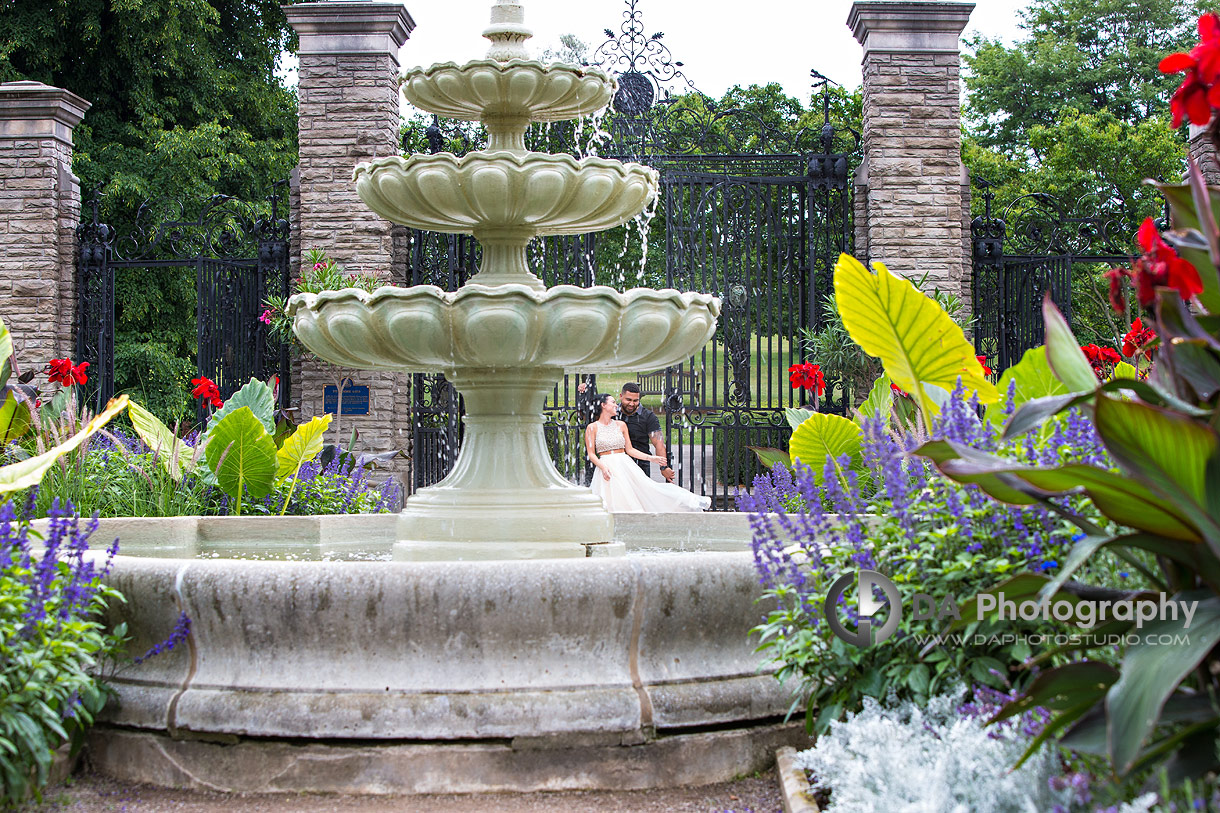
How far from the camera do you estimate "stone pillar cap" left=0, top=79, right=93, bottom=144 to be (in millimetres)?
11156

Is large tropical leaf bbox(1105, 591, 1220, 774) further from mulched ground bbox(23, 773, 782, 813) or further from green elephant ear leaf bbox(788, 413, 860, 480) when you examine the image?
green elephant ear leaf bbox(788, 413, 860, 480)

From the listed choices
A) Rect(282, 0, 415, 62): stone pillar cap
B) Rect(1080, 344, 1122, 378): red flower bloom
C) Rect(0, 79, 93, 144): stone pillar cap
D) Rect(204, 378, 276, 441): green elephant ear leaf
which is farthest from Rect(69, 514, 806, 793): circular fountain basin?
Rect(0, 79, 93, 144): stone pillar cap

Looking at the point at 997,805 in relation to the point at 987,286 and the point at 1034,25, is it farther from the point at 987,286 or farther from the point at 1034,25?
the point at 1034,25

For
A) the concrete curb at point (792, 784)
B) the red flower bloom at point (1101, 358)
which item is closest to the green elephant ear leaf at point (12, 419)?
the concrete curb at point (792, 784)

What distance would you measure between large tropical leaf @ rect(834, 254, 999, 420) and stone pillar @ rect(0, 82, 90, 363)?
32.5ft

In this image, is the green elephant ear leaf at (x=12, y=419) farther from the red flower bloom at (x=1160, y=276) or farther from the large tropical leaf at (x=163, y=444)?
the red flower bloom at (x=1160, y=276)

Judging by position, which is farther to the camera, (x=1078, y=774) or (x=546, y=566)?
(x=546, y=566)

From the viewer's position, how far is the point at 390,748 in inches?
117

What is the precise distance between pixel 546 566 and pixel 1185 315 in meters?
1.77

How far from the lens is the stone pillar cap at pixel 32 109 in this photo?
11.2 meters

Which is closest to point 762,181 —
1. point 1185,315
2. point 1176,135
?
point 1185,315

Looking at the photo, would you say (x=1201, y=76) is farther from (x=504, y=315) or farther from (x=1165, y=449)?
(x=504, y=315)

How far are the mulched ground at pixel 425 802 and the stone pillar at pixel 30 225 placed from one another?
9624 mm

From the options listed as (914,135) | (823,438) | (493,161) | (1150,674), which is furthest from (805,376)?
(1150,674)
